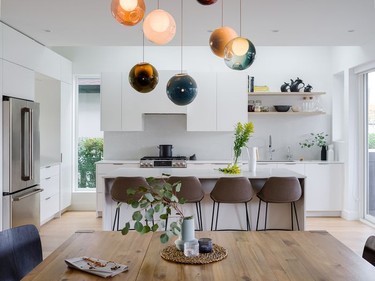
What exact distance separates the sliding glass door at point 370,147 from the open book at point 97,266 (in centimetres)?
524

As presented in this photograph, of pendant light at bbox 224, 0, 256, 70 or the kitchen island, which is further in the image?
the kitchen island

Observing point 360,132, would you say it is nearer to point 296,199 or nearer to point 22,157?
point 296,199

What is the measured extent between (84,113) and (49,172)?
1.63 meters

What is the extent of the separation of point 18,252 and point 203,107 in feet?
16.1

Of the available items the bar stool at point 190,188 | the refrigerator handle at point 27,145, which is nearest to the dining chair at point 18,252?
the bar stool at point 190,188

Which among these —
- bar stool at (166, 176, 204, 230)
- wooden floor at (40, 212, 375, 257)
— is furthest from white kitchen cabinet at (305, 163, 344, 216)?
bar stool at (166, 176, 204, 230)

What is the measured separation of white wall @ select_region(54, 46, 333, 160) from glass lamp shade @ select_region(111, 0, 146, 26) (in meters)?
4.76

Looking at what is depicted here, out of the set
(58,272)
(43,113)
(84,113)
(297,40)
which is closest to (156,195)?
(58,272)

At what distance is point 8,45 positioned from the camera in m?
4.65

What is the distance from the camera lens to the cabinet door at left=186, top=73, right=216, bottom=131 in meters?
6.80

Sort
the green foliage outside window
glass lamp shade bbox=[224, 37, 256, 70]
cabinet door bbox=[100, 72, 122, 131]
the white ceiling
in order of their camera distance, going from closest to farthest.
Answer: glass lamp shade bbox=[224, 37, 256, 70]
the white ceiling
cabinet door bbox=[100, 72, 122, 131]
the green foliage outside window

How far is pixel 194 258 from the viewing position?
6.57 ft

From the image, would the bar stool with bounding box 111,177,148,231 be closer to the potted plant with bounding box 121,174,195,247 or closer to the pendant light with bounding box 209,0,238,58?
the pendant light with bounding box 209,0,238,58

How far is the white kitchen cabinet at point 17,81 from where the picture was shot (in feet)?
15.0
